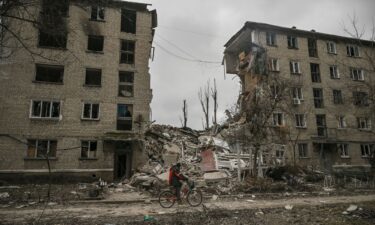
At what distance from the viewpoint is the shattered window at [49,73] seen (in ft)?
74.3

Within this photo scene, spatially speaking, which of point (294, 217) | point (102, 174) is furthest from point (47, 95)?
point (294, 217)

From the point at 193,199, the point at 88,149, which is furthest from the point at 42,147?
the point at 193,199

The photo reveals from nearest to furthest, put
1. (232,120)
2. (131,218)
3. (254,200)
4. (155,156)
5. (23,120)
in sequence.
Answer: (131,218) → (254,200) → (23,120) → (155,156) → (232,120)

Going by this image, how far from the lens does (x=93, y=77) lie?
79.0 ft

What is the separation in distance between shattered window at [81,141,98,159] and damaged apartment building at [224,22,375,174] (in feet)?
52.7

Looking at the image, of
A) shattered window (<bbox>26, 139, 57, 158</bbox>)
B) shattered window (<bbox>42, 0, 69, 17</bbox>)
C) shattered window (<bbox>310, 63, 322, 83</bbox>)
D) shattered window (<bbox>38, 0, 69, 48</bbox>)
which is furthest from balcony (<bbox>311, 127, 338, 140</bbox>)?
shattered window (<bbox>42, 0, 69, 17</bbox>)

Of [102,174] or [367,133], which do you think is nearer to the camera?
[102,174]

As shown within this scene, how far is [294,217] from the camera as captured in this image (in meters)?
9.58

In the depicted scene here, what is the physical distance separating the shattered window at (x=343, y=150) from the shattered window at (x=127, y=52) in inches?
876

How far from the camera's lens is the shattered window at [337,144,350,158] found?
2888 centimetres

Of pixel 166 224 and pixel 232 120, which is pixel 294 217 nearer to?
pixel 166 224

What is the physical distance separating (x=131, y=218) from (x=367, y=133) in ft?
98.0

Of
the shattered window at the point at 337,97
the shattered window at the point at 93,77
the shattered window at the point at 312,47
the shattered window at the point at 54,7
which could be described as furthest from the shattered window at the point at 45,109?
the shattered window at the point at 337,97

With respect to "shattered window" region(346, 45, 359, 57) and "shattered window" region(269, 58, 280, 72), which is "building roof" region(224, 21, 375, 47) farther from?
"shattered window" region(269, 58, 280, 72)
